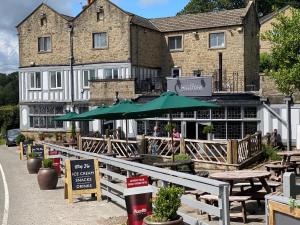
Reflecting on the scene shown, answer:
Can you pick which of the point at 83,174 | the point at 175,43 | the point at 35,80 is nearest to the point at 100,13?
the point at 175,43

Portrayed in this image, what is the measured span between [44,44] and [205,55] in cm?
1348

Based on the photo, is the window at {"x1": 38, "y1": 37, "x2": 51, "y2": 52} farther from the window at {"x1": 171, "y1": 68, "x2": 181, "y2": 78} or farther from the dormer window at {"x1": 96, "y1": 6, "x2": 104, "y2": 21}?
the window at {"x1": 171, "y1": 68, "x2": 181, "y2": 78}

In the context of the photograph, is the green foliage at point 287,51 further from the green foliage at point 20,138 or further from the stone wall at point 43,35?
the green foliage at point 20,138

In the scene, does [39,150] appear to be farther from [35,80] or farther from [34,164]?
[35,80]

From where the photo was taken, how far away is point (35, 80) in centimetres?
4188

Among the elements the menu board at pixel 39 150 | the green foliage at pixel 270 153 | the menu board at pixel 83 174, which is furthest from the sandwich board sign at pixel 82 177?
the green foliage at pixel 270 153

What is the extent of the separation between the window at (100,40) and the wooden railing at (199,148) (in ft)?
47.7

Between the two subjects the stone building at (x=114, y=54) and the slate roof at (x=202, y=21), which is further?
the slate roof at (x=202, y=21)

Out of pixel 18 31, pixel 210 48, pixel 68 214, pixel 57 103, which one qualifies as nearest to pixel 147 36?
pixel 210 48

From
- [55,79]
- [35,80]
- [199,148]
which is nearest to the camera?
[199,148]

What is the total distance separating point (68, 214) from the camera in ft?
38.2

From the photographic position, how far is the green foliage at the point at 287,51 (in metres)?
14.4

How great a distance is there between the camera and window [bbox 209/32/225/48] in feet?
120

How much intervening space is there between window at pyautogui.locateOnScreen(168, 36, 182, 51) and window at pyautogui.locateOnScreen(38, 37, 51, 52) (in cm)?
995
